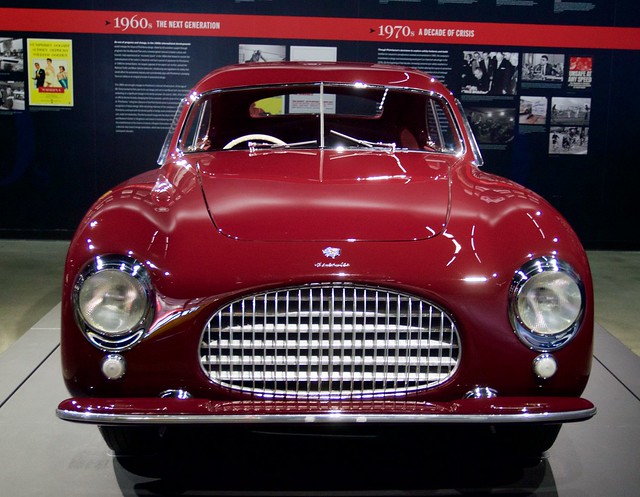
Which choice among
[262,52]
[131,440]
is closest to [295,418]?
[131,440]

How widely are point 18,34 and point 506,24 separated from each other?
451cm

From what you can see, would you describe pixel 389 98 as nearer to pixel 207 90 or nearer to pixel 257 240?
pixel 207 90

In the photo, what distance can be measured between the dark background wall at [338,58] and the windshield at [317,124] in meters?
2.97

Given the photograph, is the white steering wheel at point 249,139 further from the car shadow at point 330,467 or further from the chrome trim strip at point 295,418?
the chrome trim strip at point 295,418

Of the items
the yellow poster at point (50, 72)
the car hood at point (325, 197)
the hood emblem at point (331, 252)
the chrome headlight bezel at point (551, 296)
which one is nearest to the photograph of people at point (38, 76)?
the yellow poster at point (50, 72)

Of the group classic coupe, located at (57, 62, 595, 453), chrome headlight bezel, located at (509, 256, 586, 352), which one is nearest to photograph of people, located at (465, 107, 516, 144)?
classic coupe, located at (57, 62, 595, 453)

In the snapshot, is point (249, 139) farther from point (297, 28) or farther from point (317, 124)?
point (297, 28)

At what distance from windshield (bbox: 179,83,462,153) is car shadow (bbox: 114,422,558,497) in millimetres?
1229

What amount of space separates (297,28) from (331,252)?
16.8 ft

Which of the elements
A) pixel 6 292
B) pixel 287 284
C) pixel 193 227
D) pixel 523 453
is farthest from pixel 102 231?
pixel 6 292

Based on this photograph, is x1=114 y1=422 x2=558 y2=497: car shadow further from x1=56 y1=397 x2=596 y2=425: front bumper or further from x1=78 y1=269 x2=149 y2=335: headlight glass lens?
x1=78 y1=269 x2=149 y2=335: headlight glass lens

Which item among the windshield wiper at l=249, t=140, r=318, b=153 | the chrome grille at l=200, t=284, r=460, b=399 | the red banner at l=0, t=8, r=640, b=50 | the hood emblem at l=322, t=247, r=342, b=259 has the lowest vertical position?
the chrome grille at l=200, t=284, r=460, b=399

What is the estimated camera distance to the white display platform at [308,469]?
7.73 ft

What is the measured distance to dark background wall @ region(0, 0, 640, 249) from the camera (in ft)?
22.0
